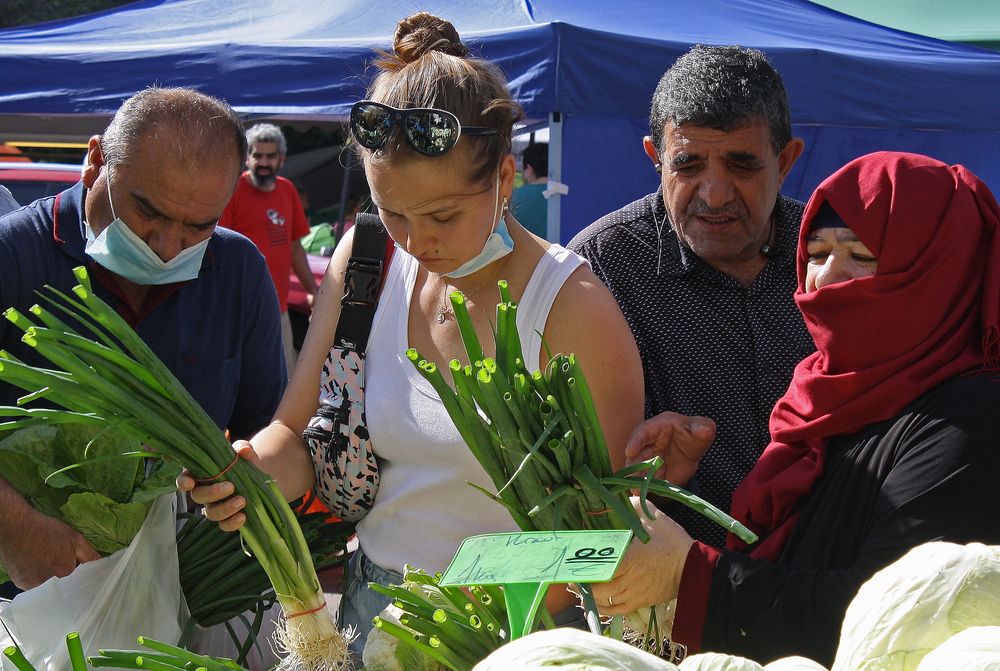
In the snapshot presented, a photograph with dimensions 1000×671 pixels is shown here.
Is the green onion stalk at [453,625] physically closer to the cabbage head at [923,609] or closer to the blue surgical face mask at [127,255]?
the cabbage head at [923,609]

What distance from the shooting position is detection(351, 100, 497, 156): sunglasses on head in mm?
1581

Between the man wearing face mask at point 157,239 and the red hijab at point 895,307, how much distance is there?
1.18 metres

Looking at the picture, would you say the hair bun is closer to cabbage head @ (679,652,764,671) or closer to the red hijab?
the red hijab

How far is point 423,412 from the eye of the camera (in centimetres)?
164

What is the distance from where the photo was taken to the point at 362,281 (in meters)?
1.77

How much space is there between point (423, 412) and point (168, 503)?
502mm

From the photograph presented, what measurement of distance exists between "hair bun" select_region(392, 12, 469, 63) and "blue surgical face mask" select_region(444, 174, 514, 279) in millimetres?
261

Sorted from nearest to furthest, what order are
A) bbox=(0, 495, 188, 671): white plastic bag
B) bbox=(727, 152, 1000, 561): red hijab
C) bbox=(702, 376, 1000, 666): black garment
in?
bbox=(702, 376, 1000, 666): black garment < bbox=(727, 152, 1000, 561): red hijab < bbox=(0, 495, 188, 671): white plastic bag

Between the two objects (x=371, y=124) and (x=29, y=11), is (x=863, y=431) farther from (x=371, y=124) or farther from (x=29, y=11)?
(x=29, y=11)

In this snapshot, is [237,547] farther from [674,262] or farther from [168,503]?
[674,262]

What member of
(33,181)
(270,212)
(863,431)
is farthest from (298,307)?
(863,431)

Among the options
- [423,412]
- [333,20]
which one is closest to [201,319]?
[423,412]

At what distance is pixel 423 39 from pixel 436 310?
18.4 inches

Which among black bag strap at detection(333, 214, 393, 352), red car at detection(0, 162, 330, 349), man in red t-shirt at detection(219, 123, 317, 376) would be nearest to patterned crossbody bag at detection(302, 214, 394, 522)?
black bag strap at detection(333, 214, 393, 352)
